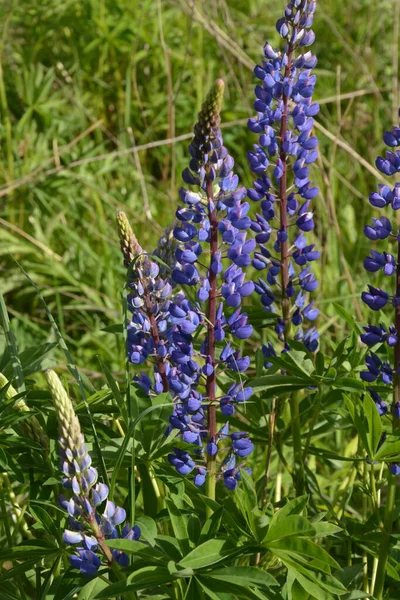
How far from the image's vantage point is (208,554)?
4.60 feet

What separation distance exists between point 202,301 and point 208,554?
1.46ft

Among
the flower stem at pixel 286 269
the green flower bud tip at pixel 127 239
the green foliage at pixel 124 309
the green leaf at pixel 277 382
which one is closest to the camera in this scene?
the green foliage at pixel 124 309

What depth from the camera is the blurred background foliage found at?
11.6 feet

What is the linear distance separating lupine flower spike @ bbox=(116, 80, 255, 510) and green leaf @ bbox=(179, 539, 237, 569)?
0.65ft

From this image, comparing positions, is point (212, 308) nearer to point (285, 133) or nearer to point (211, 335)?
point (211, 335)

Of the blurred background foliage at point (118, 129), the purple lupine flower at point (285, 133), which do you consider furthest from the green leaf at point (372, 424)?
the blurred background foliage at point (118, 129)

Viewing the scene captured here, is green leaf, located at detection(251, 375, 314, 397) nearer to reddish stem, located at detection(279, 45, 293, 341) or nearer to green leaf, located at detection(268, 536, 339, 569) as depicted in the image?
reddish stem, located at detection(279, 45, 293, 341)

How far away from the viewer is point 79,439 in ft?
4.26

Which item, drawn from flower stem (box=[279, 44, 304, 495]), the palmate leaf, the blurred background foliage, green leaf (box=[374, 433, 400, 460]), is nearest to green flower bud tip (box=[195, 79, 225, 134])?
flower stem (box=[279, 44, 304, 495])

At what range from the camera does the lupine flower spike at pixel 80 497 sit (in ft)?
4.22

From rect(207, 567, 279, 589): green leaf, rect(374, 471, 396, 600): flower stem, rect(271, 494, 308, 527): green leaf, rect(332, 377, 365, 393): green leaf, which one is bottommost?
rect(374, 471, 396, 600): flower stem

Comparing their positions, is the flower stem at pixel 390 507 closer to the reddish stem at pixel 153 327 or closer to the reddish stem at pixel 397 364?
the reddish stem at pixel 397 364

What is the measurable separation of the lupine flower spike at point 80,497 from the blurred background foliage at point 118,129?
1703 millimetres

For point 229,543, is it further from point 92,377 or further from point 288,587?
point 92,377
